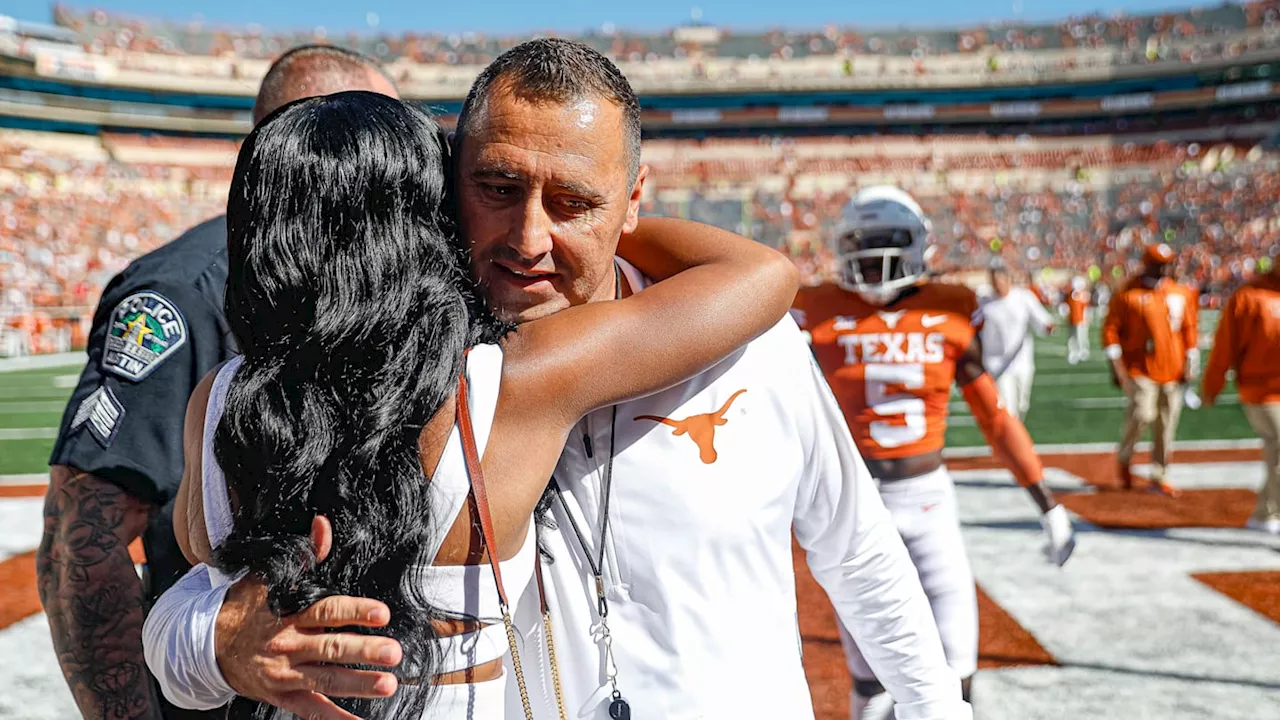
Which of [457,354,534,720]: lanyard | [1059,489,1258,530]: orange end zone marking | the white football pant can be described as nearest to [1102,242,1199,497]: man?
[1059,489,1258,530]: orange end zone marking

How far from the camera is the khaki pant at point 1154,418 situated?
8.20 metres

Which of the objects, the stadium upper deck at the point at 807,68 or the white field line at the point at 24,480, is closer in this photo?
the white field line at the point at 24,480

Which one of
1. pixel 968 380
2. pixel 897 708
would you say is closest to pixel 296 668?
pixel 897 708

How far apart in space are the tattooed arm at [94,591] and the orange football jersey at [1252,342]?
6.78m

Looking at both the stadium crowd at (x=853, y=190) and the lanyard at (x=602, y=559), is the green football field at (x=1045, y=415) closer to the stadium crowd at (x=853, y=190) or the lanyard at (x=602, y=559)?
the lanyard at (x=602, y=559)

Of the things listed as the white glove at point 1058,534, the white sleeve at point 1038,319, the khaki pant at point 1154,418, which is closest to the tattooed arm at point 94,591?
the white glove at point 1058,534

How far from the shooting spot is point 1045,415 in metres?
12.4

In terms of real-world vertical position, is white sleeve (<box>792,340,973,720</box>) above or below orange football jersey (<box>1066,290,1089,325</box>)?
above

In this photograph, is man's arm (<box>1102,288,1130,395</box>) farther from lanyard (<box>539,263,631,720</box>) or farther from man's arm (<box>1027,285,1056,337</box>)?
lanyard (<box>539,263,631,720</box>)

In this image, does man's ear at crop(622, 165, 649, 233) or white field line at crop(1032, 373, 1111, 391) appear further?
white field line at crop(1032, 373, 1111, 391)

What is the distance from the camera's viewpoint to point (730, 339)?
1.45 metres

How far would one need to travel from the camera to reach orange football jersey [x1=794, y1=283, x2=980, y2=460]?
3.91 meters

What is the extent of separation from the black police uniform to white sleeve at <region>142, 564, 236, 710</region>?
0.64 meters

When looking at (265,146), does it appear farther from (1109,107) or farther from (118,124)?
(1109,107)
